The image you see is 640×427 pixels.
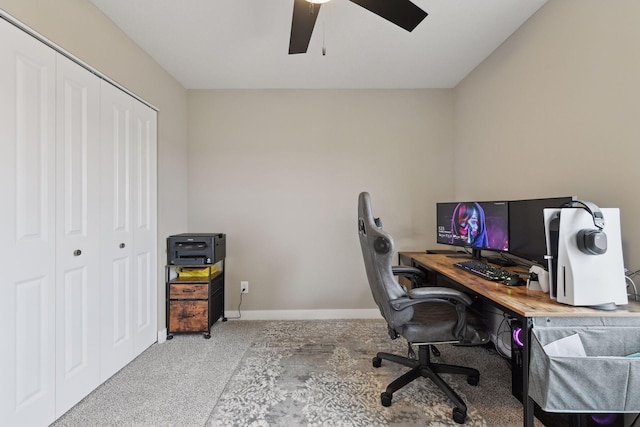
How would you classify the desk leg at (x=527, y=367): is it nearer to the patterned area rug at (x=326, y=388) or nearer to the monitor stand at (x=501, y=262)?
the patterned area rug at (x=326, y=388)

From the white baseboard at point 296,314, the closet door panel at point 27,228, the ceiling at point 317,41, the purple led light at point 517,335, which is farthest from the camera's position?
the white baseboard at point 296,314

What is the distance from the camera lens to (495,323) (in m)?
2.38

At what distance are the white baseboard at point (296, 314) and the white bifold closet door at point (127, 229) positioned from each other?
33.5 inches

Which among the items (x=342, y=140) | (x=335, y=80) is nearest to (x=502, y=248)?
(x=342, y=140)

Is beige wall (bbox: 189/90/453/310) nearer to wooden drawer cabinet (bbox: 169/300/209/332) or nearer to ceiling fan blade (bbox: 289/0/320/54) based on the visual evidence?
wooden drawer cabinet (bbox: 169/300/209/332)

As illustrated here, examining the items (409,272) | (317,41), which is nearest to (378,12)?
(317,41)

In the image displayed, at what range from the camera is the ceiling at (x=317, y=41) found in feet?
6.02

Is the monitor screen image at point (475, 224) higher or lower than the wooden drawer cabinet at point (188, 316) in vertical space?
higher

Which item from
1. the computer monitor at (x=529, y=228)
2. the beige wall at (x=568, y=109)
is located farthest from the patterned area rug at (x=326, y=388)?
the beige wall at (x=568, y=109)

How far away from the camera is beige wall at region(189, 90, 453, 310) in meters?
3.03

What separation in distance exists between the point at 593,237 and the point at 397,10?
143 centimetres

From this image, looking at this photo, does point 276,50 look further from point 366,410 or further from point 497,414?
point 497,414

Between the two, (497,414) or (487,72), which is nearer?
(497,414)

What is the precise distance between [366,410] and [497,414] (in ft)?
2.52
